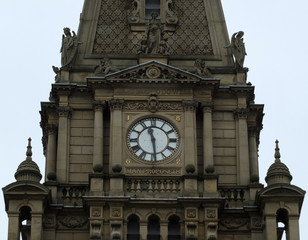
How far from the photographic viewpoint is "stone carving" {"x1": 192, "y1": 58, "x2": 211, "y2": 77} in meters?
56.2

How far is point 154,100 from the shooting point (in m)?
55.3

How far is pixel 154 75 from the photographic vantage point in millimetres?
55719

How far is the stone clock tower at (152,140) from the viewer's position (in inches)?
2056

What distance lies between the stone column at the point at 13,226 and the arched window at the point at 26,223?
351mm

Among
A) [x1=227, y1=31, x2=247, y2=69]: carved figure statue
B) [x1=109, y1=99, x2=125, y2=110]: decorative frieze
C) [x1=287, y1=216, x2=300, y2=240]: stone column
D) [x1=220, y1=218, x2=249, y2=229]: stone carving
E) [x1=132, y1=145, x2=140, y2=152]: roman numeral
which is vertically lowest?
[x1=287, y1=216, x2=300, y2=240]: stone column

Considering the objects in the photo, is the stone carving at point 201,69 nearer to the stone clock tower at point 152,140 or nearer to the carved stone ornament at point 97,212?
the stone clock tower at point 152,140

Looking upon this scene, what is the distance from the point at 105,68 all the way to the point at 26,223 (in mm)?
7008

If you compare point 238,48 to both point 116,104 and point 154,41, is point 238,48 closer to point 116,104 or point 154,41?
point 154,41

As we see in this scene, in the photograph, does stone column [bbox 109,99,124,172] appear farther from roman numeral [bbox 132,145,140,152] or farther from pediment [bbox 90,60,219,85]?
pediment [bbox 90,60,219,85]

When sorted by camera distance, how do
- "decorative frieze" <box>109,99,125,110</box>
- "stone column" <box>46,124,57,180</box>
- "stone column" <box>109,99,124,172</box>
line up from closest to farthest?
"stone column" <box>109,99,124,172</box>, "decorative frieze" <box>109,99,125,110</box>, "stone column" <box>46,124,57,180</box>

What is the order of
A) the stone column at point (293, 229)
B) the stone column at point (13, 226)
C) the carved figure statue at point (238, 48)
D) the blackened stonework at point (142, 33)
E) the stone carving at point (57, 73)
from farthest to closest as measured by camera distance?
the blackened stonework at point (142, 33)
the carved figure statue at point (238, 48)
the stone carving at point (57, 73)
the stone column at point (293, 229)
the stone column at point (13, 226)

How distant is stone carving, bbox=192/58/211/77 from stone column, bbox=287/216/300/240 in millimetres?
7573

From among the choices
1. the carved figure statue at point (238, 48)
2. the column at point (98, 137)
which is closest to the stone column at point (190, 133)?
the carved figure statue at point (238, 48)

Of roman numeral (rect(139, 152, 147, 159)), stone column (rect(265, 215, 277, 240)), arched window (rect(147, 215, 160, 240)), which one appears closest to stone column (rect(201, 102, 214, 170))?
roman numeral (rect(139, 152, 147, 159))
